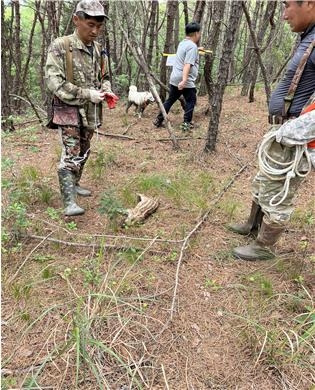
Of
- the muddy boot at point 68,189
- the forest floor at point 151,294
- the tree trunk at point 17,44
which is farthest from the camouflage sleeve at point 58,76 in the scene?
the tree trunk at point 17,44

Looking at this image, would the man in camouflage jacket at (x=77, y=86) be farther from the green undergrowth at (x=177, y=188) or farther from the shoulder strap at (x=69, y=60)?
the green undergrowth at (x=177, y=188)

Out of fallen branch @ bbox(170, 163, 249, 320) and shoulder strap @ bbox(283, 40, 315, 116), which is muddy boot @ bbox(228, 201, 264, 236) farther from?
shoulder strap @ bbox(283, 40, 315, 116)

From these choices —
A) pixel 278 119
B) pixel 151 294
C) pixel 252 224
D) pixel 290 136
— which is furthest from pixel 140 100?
pixel 151 294

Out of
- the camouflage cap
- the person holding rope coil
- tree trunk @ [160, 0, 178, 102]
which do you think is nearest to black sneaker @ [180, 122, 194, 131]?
tree trunk @ [160, 0, 178, 102]

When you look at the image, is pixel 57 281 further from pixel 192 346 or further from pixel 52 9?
pixel 52 9

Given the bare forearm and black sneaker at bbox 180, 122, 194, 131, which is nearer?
the bare forearm

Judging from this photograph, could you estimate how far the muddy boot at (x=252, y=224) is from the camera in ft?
10.7

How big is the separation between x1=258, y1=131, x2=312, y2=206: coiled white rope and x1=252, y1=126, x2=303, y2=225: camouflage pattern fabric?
0.12ft

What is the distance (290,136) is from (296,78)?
0.44 m

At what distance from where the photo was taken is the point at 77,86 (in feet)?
11.0

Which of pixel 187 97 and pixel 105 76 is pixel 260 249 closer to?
pixel 105 76

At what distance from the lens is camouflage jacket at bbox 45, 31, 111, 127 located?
3215 millimetres

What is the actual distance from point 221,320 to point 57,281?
116 cm

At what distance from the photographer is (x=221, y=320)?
236cm
